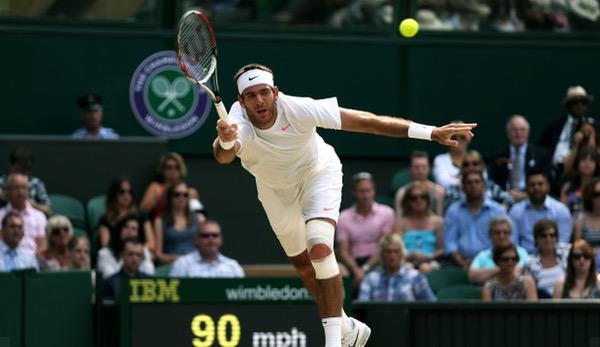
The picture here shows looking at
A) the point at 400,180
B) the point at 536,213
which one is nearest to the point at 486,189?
the point at 536,213

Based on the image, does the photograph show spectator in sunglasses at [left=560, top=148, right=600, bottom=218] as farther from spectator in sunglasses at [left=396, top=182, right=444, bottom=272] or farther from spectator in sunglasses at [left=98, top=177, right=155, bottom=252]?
spectator in sunglasses at [left=98, top=177, right=155, bottom=252]

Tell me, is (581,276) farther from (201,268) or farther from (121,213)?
(121,213)

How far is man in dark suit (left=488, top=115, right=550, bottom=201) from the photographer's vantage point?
14.0 metres

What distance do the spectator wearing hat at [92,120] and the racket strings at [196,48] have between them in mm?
5331

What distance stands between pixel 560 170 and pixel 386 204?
1.74m

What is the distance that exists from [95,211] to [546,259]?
13.9 ft

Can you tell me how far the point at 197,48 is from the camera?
908cm

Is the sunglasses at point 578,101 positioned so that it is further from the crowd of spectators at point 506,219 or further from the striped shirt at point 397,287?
the striped shirt at point 397,287

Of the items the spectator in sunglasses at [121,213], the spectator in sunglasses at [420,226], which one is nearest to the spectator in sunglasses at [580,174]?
the spectator in sunglasses at [420,226]

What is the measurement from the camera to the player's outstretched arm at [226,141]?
8414mm

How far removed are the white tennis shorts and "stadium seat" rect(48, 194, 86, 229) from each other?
448 centimetres

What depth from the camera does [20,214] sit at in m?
12.9

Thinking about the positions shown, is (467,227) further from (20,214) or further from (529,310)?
(20,214)

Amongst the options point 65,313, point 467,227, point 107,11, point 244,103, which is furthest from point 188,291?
point 107,11
